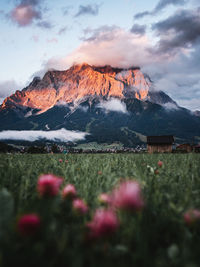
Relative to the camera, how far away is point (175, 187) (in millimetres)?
2682

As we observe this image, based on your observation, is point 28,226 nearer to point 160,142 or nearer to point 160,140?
point 160,142

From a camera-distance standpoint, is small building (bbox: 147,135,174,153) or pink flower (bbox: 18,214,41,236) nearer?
pink flower (bbox: 18,214,41,236)

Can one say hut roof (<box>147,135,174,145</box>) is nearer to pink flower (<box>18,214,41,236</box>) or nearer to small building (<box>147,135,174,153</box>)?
small building (<box>147,135,174,153</box>)

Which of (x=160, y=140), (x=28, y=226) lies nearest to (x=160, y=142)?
(x=160, y=140)

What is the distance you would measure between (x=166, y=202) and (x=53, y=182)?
1468 millimetres

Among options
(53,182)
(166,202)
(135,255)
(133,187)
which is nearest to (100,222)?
(133,187)

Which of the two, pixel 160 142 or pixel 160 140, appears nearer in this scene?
pixel 160 142

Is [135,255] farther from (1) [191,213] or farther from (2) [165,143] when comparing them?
(2) [165,143]

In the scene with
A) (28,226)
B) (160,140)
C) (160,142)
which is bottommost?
(28,226)

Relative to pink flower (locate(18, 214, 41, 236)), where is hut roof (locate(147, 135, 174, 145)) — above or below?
above

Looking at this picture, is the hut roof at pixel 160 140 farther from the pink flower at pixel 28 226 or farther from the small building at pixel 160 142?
the pink flower at pixel 28 226

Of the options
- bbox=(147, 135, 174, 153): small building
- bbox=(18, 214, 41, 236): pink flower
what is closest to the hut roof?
bbox=(147, 135, 174, 153): small building

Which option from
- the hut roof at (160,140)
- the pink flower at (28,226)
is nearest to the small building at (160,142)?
the hut roof at (160,140)

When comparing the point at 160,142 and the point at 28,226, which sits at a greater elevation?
the point at 160,142
